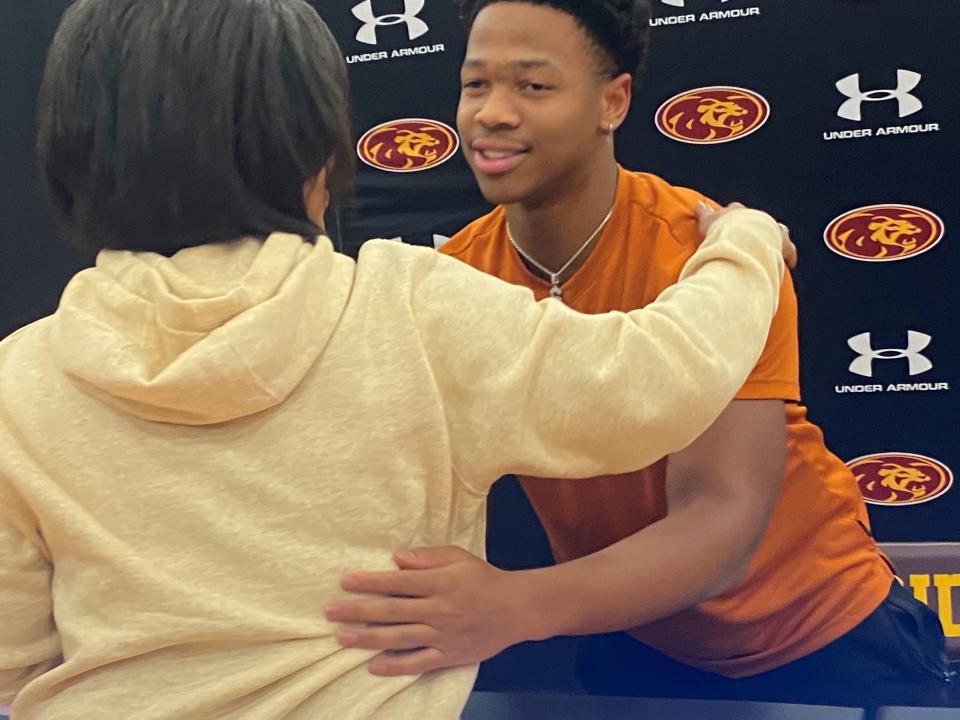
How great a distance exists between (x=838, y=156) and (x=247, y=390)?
166 cm

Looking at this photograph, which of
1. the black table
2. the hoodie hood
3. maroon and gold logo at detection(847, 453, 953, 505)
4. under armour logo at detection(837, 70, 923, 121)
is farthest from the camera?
maroon and gold logo at detection(847, 453, 953, 505)

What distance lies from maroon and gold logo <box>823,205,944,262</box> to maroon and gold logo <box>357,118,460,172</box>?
0.88 metres

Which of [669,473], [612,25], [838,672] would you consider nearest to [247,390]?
[669,473]

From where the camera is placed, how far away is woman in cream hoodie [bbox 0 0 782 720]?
775 mm

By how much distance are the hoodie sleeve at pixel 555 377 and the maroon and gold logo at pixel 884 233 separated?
1.38 metres

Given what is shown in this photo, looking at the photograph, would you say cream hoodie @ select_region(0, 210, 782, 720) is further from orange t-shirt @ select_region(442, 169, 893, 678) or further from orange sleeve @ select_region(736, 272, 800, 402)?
orange t-shirt @ select_region(442, 169, 893, 678)

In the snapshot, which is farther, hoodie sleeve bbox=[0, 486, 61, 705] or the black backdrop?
the black backdrop

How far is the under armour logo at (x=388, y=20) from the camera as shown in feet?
7.39

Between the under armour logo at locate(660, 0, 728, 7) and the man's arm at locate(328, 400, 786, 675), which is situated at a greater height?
the under armour logo at locate(660, 0, 728, 7)

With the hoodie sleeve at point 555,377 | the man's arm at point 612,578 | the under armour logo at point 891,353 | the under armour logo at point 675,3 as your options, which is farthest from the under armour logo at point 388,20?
the hoodie sleeve at point 555,377

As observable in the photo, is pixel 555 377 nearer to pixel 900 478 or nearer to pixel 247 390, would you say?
pixel 247 390

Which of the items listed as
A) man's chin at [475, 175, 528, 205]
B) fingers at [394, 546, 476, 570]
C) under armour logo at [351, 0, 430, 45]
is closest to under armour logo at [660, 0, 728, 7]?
under armour logo at [351, 0, 430, 45]

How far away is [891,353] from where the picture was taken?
2092 millimetres

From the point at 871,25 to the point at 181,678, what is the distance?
1.84 meters
